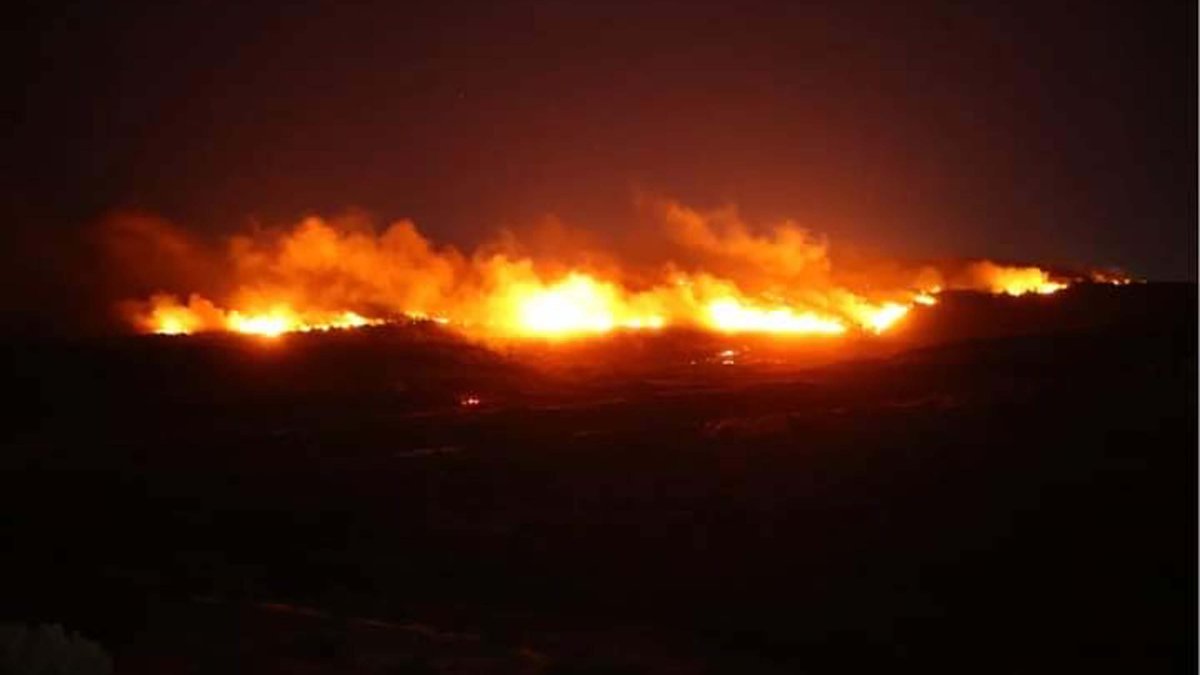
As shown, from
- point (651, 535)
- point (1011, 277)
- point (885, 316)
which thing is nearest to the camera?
point (651, 535)

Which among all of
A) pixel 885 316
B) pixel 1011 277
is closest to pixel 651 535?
pixel 885 316

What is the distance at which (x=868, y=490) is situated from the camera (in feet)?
80.2

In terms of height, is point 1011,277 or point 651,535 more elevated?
point 1011,277

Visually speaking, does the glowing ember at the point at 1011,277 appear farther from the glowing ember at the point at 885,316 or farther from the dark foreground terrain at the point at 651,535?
the dark foreground terrain at the point at 651,535

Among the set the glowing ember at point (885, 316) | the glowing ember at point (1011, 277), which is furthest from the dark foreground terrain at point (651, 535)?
the glowing ember at point (1011, 277)

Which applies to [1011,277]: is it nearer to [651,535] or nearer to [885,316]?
[885,316]

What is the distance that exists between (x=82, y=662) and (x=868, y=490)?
17.8 m

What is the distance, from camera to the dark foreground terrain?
16797 millimetres

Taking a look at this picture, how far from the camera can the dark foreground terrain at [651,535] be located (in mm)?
16797

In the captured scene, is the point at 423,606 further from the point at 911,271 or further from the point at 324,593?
the point at 911,271

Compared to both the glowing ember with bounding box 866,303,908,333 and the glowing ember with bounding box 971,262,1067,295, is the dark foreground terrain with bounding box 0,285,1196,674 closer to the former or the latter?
the glowing ember with bounding box 866,303,908,333

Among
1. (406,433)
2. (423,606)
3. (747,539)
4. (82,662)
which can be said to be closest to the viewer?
(82,662)

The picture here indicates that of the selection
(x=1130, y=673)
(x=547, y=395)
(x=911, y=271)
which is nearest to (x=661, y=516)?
(x=1130, y=673)

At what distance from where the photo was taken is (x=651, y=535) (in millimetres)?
23281
